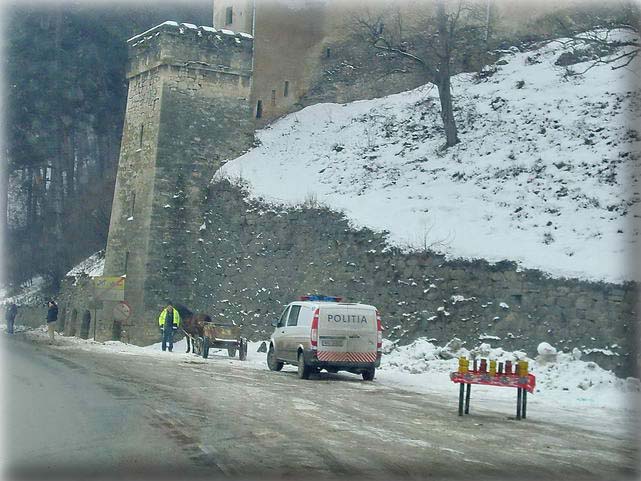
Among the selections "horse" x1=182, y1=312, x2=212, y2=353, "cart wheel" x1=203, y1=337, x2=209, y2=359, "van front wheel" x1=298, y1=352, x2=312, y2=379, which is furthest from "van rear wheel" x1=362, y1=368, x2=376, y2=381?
"horse" x1=182, y1=312, x2=212, y2=353

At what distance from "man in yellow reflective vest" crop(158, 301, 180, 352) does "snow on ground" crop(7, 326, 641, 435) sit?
484cm

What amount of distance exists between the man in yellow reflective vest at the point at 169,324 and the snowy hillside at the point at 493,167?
18.3 feet

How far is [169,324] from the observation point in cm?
3119

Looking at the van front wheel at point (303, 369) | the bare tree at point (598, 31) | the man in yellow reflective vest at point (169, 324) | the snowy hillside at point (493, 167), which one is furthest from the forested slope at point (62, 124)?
the van front wheel at point (303, 369)

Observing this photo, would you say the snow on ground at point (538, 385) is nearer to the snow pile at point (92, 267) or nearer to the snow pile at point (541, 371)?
the snow pile at point (541, 371)

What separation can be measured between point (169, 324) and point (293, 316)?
10397 millimetres

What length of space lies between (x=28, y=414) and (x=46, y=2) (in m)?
45.0

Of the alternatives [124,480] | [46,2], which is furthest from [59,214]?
[124,480]

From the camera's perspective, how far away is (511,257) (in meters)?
23.3

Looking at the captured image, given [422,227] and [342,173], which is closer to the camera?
[422,227]

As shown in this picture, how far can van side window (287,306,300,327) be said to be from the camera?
21.7 metres

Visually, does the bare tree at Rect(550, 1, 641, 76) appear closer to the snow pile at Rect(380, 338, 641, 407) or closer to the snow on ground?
the snow pile at Rect(380, 338, 641, 407)

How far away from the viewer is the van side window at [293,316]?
71.1 ft

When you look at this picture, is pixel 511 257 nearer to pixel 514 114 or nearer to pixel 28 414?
pixel 514 114
